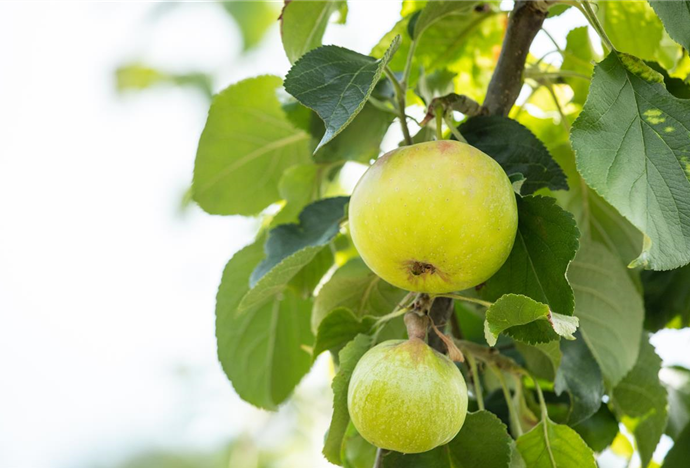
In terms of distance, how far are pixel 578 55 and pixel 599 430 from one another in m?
0.47

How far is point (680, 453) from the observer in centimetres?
84

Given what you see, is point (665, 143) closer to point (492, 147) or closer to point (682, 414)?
point (492, 147)

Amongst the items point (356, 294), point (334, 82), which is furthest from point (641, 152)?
point (356, 294)

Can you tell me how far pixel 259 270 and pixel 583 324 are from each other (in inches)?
13.9

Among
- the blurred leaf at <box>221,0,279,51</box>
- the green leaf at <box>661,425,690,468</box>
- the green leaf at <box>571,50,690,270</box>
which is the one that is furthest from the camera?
the blurred leaf at <box>221,0,279,51</box>

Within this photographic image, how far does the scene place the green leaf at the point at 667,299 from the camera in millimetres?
861

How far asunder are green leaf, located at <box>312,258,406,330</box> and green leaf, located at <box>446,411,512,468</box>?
0.19 m

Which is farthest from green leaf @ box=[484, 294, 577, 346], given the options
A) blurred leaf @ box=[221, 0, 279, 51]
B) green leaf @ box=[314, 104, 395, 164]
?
blurred leaf @ box=[221, 0, 279, 51]

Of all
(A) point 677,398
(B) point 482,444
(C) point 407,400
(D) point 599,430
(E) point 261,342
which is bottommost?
(A) point 677,398

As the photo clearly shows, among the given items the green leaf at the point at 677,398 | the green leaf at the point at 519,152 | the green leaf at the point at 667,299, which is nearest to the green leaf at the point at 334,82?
the green leaf at the point at 519,152

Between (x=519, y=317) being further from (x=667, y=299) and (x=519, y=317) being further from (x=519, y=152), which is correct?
(x=667, y=299)

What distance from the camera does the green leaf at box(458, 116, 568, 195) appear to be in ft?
2.03

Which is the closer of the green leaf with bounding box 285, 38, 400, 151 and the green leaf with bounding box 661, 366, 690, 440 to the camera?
the green leaf with bounding box 285, 38, 400, 151

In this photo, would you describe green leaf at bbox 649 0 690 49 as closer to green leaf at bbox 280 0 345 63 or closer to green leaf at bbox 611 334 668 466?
green leaf at bbox 280 0 345 63
